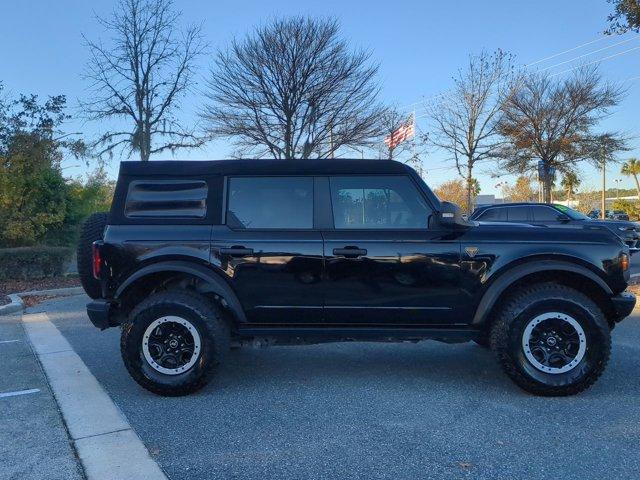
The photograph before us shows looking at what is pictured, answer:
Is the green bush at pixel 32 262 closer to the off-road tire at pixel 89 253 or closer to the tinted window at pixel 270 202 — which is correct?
the off-road tire at pixel 89 253

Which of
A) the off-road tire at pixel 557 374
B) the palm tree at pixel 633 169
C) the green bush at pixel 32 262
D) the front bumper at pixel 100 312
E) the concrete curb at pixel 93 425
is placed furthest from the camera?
the palm tree at pixel 633 169

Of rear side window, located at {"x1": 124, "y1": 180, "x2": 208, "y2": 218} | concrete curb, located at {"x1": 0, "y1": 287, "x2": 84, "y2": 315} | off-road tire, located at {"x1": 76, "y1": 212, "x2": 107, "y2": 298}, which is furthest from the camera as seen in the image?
concrete curb, located at {"x1": 0, "y1": 287, "x2": 84, "y2": 315}

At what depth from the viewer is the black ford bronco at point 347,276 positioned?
428cm

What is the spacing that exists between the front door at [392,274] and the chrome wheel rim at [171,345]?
112 cm

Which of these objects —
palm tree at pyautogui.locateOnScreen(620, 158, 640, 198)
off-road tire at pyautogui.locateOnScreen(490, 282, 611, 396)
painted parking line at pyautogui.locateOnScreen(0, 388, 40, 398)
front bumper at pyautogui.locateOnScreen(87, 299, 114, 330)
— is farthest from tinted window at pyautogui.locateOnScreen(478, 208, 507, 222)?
palm tree at pyautogui.locateOnScreen(620, 158, 640, 198)

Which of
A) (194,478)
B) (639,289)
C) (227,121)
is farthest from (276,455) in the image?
(227,121)

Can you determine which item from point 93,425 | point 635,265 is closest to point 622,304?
point 93,425

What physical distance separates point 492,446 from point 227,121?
1756 centimetres

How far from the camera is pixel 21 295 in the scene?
399 inches

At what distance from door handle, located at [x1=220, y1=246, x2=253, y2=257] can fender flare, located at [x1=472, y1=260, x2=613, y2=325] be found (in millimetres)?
1920

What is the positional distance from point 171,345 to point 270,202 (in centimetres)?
143

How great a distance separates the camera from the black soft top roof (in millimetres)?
4551

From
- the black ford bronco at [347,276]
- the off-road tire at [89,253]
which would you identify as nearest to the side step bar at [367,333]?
the black ford bronco at [347,276]

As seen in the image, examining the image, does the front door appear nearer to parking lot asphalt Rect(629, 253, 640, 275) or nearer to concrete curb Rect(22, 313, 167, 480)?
concrete curb Rect(22, 313, 167, 480)
